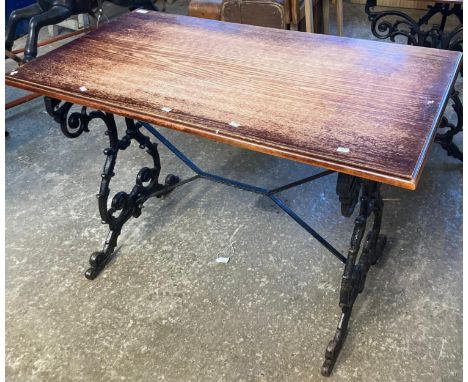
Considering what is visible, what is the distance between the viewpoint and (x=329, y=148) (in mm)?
1173

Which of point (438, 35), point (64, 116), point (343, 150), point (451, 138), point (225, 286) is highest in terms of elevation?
point (343, 150)

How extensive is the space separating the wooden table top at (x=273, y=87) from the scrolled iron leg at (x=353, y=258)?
19 centimetres

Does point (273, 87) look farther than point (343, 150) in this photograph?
Yes

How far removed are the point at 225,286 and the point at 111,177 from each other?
607 millimetres

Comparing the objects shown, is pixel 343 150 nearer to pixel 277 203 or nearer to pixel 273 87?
pixel 273 87

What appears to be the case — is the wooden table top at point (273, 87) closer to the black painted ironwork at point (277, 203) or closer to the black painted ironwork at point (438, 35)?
the black painted ironwork at point (277, 203)

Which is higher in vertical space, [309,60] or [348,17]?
[309,60]

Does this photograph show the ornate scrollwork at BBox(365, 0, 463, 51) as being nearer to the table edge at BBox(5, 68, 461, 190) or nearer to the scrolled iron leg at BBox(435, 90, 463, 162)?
the scrolled iron leg at BBox(435, 90, 463, 162)

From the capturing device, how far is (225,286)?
72.6 inches

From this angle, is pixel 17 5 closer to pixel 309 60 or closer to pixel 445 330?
pixel 309 60

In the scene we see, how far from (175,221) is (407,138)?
3.96 ft

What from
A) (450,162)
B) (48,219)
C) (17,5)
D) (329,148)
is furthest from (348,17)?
(329,148)

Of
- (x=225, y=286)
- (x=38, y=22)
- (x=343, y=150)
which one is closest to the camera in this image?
(x=343, y=150)

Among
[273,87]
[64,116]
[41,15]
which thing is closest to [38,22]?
[41,15]
